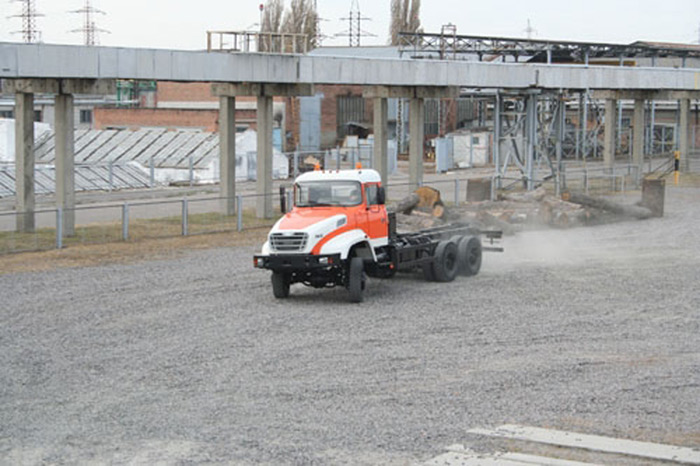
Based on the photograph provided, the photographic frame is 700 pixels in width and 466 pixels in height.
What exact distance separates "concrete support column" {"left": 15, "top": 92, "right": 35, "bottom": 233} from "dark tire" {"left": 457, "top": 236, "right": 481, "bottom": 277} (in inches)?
498

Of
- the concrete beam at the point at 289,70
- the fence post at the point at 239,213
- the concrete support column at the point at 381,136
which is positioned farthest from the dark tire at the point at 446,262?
the concrete support column at the point at 381,136

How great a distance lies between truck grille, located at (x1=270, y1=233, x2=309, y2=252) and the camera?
65.1ft

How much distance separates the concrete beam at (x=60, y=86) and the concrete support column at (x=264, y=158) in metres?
7.07

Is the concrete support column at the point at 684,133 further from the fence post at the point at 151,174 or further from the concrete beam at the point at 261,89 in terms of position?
the concrete beam at the point at 261,89

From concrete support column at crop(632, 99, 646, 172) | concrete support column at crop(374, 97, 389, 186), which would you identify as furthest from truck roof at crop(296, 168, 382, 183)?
concrete support column at crop(632, 99, 646, 172)

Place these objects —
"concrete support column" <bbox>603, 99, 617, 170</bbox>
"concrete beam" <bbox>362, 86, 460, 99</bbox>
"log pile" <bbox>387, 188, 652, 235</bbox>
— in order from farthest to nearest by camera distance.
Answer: "concrete support column" <bbox>603, 99, 617, 170</bbox> < "concrete beam" <bbox>362, 86, 460, 99</bbox> < "log pile" <bbox>387, 188, 652, 235</bbox>

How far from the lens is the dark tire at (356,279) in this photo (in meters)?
20.2

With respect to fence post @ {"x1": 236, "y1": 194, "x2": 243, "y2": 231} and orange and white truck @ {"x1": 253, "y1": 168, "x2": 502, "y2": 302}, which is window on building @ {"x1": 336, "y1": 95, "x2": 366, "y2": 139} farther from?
orange and white truck @ {"x1": 253, "y1": 168, "x2": 502, "y2": 302}

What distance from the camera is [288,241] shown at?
20.0 m

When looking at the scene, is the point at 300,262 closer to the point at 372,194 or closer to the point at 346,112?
the point at 372,194

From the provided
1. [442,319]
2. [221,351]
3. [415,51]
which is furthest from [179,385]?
[415,51]

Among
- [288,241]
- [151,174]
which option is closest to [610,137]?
[151,174]

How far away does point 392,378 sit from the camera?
47.6 feet

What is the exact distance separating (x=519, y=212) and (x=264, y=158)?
8.52 m
